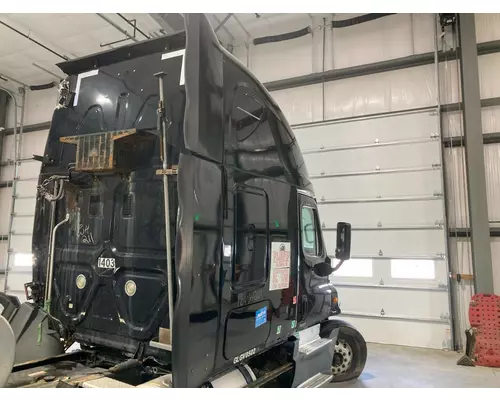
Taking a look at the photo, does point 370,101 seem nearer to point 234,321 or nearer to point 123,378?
point 234,321

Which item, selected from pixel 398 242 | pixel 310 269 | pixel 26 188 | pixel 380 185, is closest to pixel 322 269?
pixel 310 269

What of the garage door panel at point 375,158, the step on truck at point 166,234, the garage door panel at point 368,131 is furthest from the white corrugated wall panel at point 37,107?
the step on truck at point 166,234

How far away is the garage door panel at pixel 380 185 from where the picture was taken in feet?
21.1

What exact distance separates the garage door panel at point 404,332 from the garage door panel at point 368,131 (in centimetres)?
317

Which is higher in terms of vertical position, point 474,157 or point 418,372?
point 474,157

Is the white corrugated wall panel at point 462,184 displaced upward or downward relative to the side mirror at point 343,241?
upward

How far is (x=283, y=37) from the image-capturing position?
7.94 metres

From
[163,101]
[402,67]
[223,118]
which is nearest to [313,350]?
[223,118]

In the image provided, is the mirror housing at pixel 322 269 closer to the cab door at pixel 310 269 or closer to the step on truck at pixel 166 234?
the cab door at pixel 310 269

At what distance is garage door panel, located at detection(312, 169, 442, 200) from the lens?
254 inches

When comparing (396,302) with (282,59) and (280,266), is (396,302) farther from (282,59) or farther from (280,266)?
(282,59)

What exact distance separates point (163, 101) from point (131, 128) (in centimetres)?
40

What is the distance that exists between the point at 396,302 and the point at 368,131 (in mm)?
3052

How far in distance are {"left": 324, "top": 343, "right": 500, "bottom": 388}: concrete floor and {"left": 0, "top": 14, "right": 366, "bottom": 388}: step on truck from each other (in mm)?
1966
